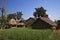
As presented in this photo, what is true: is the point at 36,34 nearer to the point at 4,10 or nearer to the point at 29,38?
the point at 29,38

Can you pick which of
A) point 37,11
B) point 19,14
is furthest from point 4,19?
point 19,14

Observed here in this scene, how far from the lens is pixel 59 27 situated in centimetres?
5050

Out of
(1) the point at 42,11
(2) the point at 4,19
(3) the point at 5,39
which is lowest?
(3) the point at 5,39

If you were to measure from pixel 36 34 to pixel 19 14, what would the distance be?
258ft

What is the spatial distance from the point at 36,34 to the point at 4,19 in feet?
139

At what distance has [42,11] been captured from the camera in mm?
87625

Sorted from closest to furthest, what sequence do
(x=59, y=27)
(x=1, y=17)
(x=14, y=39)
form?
1. (x=14, y=39)
2. (x=59, y=27)
3. (x=1, y=17)

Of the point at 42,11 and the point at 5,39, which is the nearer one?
the point at 5,39

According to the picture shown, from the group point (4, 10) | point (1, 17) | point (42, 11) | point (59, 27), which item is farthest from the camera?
point (42, 11)

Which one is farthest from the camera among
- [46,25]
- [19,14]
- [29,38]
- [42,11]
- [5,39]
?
[19,14]

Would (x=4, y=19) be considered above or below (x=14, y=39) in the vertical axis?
above

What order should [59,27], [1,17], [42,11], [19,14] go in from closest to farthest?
1. [59,27]
2. [1,17]
3. [42,11]
4. [19,14]

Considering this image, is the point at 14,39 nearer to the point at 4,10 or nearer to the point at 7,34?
the point at 7,34

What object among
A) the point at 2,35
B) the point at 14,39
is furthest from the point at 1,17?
the point at 14,39
